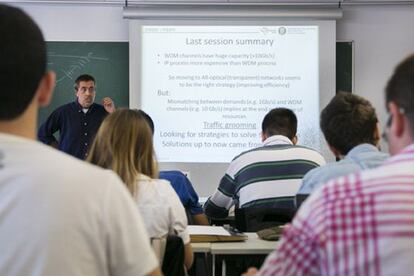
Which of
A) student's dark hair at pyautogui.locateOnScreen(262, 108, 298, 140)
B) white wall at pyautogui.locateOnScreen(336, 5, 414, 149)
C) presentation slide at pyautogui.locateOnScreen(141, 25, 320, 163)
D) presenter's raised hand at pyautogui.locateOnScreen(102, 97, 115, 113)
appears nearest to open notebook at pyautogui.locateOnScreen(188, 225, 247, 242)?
student's dark hair at pyautogui.locateOnScreen(262, 108, 298, 140)

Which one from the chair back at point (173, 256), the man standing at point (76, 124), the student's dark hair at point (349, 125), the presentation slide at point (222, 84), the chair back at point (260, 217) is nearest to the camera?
the chair back at point (173, 256)

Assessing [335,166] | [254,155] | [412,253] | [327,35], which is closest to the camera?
[412,253]

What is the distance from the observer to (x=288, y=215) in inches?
111

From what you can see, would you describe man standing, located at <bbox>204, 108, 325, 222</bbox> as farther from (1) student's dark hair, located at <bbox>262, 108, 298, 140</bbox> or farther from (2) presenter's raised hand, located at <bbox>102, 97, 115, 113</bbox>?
(2) presenter's raised hand, located at <bbox>102, 97, 115, 113</bbox>

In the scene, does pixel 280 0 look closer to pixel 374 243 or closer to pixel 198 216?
pixel 198 216

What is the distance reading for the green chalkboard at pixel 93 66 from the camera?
5277 mm

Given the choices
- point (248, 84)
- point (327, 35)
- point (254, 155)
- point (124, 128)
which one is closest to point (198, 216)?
point (254, 155)

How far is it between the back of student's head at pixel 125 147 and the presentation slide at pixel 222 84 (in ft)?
9.73

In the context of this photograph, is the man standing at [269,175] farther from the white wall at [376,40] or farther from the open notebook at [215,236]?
the white wall at [376,40]

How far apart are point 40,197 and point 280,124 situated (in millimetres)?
2629

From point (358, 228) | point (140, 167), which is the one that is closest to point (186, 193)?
point (140, 167)

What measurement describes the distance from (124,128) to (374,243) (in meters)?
1.48

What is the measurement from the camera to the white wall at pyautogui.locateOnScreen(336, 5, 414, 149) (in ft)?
17.5

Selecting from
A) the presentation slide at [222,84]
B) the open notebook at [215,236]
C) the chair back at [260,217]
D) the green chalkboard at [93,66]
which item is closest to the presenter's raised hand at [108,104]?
the green chalkboard at [93,66]
